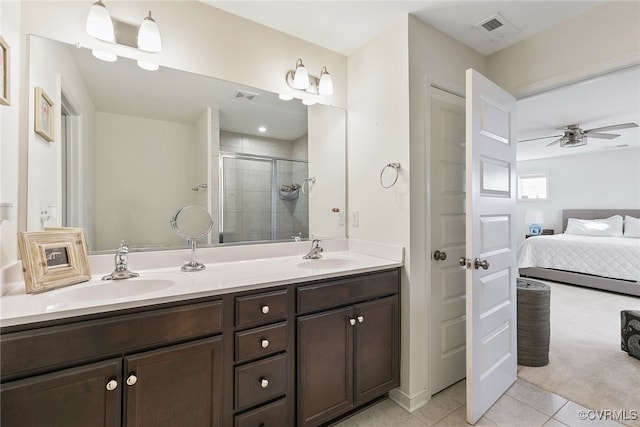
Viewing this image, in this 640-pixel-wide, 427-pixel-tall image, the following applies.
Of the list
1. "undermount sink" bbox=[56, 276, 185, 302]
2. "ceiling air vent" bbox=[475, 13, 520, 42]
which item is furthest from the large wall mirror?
"ceiling air vent" bbox=[475, 13, 520, 42]

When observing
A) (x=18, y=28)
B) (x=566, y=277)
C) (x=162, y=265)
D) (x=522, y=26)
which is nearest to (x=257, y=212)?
(x=162, y=265)

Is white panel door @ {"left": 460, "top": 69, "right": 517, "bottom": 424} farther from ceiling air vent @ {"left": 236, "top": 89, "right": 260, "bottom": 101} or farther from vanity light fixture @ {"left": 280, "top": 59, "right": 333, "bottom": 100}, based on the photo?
ceiling air vent @ {"left": 236, "top": 89, "right": 260, "bottom": 101}

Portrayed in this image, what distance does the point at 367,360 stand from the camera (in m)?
1.68

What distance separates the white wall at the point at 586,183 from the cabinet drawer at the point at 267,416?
6.93 metres

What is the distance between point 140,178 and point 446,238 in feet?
6.39

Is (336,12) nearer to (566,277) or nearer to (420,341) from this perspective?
(420,341)

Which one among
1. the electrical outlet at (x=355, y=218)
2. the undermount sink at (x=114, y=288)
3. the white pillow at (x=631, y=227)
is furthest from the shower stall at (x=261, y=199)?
the white pillow at (x=631, y=227)

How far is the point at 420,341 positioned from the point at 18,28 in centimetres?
263

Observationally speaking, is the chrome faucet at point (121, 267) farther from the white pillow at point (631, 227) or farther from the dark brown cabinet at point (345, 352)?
the white pillow at point (631, 227)

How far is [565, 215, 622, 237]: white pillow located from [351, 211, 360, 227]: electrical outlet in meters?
5.49

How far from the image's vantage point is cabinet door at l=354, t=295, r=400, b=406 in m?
1.65

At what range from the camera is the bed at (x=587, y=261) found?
13.0 feet

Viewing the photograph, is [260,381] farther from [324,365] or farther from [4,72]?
[4,72]

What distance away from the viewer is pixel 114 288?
1.33 metres
